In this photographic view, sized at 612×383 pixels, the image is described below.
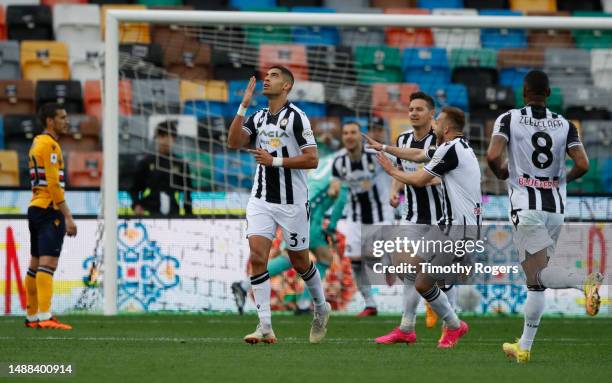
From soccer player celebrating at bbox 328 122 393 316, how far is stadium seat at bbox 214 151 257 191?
4.90 ft

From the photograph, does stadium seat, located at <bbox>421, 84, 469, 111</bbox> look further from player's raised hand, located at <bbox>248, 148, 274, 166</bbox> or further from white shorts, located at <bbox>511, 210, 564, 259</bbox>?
white shorts, located at <bbox>511, 210, 564, 259</bbox>

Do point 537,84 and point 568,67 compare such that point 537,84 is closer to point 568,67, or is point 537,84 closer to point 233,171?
point 233,171

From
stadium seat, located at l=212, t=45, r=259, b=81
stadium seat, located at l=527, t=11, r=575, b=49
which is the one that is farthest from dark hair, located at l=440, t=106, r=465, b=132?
stadium seat, located at l=527, t=11, r=575, b=49

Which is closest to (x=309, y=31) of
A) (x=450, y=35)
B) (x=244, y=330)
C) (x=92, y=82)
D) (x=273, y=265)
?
(x=450, y=35)

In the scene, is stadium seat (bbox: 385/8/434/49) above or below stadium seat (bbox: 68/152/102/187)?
above

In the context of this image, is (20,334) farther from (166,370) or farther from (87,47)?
(87,47)

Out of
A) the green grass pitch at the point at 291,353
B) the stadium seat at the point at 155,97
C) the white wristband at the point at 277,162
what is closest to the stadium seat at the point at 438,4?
the stadium seat at the point at 155,97

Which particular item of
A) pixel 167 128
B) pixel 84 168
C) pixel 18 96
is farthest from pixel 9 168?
pixel 167 128

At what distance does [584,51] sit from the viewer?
16109 millimetres

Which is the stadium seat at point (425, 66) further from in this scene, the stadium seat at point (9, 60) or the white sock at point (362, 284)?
the stadium seat at point (9, 60)

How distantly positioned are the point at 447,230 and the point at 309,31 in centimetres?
781

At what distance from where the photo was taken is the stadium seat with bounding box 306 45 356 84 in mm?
15117

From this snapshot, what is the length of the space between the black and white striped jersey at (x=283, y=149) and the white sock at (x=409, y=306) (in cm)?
134

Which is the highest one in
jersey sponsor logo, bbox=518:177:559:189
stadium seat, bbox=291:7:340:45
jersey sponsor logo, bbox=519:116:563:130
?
stadium seat, bbox=291:7:340:45
